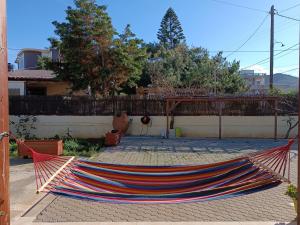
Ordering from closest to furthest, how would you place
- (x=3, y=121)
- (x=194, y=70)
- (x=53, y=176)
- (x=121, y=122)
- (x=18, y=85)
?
(x=3, y=121)
(x=53, y=176)
(x=121, y=122)
(x=18, y=85)
(x=194, y=70)

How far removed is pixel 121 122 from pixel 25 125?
426 cm

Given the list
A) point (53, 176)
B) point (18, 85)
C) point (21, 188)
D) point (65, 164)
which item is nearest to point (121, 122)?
point (18, 85)

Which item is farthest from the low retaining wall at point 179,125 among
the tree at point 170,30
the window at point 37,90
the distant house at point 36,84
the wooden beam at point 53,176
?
the tree at point 170,30

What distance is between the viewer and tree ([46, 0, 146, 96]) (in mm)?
15961

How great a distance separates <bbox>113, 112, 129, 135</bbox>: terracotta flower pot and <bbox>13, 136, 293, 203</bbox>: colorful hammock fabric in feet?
33.0

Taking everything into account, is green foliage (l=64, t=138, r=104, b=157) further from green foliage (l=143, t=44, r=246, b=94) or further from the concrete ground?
green foliage (l=143, t=44, r=246, b=94)

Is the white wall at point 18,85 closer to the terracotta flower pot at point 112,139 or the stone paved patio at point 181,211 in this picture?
the terracotta flower pot at point 112,139

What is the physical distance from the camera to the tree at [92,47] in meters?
16.0

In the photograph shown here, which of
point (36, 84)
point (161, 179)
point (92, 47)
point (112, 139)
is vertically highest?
point (92, 47)

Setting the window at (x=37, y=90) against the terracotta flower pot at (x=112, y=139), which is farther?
the window at (x=37, y=90)

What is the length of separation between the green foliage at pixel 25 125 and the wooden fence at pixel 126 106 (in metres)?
0.39

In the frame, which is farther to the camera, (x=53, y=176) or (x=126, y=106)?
(x=126, y=106)

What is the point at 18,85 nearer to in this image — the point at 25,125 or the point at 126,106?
the point at 25,125

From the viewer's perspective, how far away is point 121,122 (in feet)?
50.6
